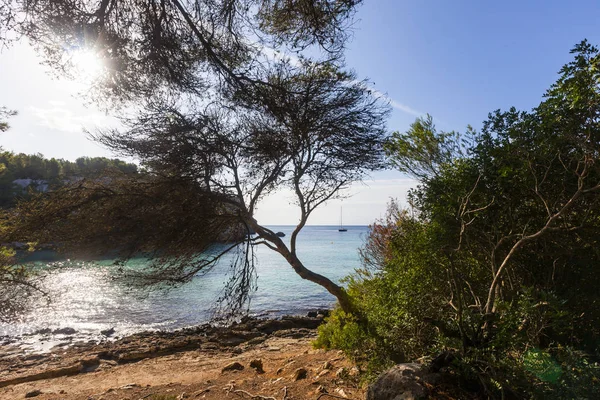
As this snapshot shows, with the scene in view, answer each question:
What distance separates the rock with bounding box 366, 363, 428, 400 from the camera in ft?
9.91

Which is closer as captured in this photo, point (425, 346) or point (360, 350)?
point (425, 346)

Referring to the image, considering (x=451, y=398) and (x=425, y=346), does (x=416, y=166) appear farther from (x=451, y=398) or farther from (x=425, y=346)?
(x=451, y=398)

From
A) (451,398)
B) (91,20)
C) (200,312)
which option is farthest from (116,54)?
(200,312)

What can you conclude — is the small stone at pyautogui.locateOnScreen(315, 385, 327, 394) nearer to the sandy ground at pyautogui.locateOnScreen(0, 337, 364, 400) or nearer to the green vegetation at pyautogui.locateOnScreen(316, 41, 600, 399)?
the sandy ground at pyautogui.locateOnScreen(0, 337, 364, 400)

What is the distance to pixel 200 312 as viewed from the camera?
1655 cm

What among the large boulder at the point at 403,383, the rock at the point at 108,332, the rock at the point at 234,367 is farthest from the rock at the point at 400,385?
the rock at the point at 108,332

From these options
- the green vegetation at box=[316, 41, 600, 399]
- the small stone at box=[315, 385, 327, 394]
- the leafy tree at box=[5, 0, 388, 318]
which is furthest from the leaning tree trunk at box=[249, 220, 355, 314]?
the small stone at box=[315, 385, 327, 394]

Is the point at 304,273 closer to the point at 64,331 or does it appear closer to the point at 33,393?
the point at 33,393

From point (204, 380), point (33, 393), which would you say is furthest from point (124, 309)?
point (204, 380)

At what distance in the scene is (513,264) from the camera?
150 inches

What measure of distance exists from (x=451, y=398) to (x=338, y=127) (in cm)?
460

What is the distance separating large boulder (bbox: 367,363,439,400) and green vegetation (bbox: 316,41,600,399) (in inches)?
10.0

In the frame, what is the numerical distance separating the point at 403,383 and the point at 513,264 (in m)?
1.78

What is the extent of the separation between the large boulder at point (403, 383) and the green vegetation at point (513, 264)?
0.25 m
